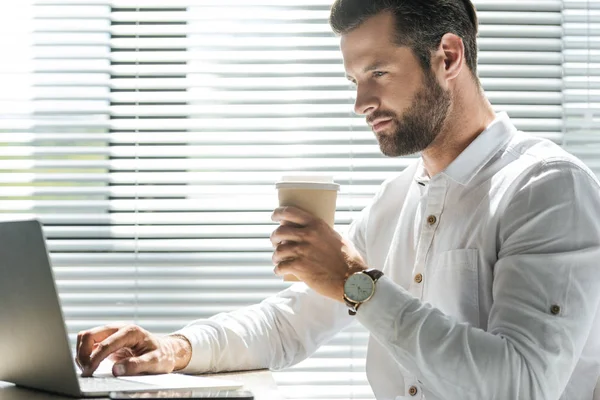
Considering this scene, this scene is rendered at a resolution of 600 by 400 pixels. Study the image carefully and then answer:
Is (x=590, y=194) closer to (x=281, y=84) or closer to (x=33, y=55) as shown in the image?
(x=281, y=84)

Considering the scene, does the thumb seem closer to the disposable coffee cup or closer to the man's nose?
the disposable coffee cup

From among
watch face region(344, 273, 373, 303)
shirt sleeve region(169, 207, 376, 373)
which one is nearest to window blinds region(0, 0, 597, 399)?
shirt sleeve region(169, 207, 376, 373)

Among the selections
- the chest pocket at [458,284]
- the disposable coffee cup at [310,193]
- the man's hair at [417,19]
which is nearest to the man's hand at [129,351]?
the disposable coffee cup at [310,193]

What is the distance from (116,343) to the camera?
1442 millimetres

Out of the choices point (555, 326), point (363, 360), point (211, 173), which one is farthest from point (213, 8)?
point (555, 326)

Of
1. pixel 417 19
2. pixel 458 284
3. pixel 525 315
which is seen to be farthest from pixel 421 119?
pixel 525 315

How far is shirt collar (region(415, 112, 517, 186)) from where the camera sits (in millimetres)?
1658

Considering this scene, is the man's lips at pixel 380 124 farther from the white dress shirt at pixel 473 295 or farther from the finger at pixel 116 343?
the finger at pixel 116 343

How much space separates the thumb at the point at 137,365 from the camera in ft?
4.59

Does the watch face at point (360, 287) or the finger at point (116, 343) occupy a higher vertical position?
the watch face at point (360, 287)

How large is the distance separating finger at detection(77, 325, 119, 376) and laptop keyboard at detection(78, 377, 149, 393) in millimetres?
67

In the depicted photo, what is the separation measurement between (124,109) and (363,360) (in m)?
1.02

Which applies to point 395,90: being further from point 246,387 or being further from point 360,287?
point 246,387

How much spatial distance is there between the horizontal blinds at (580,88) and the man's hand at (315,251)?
1.15 metres
